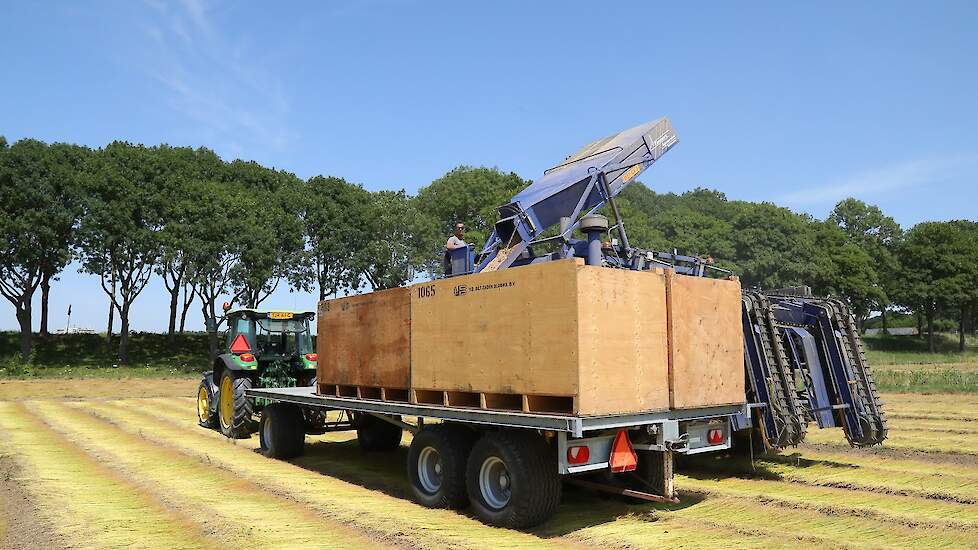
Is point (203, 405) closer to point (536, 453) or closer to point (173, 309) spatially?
point (536, 453)

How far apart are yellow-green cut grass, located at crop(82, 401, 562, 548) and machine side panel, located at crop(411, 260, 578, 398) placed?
4.57 ft

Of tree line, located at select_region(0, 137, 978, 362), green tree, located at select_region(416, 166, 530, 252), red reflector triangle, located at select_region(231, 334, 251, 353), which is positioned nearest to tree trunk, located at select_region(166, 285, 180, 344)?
tree line, located at select_region(0, 137, 978, 362)

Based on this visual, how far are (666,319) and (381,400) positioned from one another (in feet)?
12.9

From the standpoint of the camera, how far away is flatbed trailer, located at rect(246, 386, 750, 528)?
6.71 meters

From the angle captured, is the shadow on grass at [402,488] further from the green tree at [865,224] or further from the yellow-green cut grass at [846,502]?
the green tree at [865,224]

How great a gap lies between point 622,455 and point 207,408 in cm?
1269

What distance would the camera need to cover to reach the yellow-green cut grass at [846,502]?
23.1ft

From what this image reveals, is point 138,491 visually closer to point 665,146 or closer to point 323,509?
point 323,509

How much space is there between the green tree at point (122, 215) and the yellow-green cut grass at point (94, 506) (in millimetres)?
23110

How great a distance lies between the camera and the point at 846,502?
7.84m

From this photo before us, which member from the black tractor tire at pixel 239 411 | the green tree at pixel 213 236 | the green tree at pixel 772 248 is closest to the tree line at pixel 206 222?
the green tree at pixel 213 236

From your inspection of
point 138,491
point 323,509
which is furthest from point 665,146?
point 138,491

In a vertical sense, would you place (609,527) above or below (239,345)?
below

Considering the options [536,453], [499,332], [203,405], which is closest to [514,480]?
[536,453]
